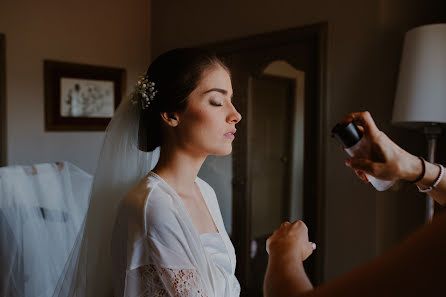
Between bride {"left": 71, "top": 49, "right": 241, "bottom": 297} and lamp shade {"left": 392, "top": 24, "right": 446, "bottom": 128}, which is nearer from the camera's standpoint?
bride {"left": 71, "top": 49, "right": 241, "bottom": 297}

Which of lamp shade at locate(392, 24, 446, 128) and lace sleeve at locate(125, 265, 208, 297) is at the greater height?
lamp shade at locate(392, 24, 446, 128)

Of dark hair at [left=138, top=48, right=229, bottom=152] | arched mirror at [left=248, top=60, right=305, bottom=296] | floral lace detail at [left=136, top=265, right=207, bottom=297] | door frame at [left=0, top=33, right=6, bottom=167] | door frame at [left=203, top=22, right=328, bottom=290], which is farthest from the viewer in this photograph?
door frame at [left=0, top=33, right=6, bottom=167]

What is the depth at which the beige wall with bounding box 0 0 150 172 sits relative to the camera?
3.43 meters

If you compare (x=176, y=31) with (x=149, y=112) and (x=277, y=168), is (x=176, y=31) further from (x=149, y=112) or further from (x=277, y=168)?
(x=149, y=112)

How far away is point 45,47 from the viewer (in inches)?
140

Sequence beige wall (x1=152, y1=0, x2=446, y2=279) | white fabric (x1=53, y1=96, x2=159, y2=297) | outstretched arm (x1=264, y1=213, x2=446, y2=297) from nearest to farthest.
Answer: outstretched arm (x1=264, y1=213, x2=446, y2=297) → white fabric (x1=53, y1=96, x2=159, y2=297) → beige wall (x1=152, y1=0, x2=446, y2=279)

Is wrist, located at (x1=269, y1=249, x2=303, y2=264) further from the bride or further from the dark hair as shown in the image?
the dark hair

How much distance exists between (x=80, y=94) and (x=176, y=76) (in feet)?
9.32

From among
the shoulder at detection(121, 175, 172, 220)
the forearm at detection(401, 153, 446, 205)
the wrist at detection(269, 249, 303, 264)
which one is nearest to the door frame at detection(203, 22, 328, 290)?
the shoulder at detection(121, 175, 172, 220)

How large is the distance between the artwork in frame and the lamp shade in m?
2.73

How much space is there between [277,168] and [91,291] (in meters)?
1.94

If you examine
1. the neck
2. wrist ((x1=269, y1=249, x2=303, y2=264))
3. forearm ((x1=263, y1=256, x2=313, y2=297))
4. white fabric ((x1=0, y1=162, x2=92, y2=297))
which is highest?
the neck

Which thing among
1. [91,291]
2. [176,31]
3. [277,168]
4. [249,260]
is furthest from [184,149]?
[176,31]

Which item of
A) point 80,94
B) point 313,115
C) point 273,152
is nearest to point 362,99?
point 313,115
